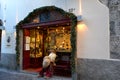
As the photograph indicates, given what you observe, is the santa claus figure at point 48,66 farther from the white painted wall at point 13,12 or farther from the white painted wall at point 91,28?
the white painted wall at point 13,12

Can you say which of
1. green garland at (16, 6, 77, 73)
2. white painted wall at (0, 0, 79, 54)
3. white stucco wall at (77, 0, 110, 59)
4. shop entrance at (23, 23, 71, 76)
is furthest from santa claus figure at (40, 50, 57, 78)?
white painted wall at (0, 0, 79, 54)

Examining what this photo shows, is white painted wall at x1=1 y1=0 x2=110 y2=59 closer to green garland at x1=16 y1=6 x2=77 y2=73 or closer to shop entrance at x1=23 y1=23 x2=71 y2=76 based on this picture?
green garland at x1=16 y1=6 x2=77 y2=73

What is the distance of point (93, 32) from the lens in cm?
1082

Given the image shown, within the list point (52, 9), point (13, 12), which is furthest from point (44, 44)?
point (52, 9)

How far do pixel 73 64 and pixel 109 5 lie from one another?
3.18m

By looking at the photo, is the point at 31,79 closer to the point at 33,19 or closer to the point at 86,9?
the point at 33,19

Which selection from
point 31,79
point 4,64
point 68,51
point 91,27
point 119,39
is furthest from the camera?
point 4,64

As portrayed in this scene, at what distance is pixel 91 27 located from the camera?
35.8 ft

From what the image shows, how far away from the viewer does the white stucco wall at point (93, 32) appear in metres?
10.3

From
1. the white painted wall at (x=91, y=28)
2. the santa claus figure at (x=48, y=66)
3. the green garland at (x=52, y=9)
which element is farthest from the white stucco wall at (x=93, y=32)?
the santa claus figure at (x=48, y=66)

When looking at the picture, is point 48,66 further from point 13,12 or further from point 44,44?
point 13,12

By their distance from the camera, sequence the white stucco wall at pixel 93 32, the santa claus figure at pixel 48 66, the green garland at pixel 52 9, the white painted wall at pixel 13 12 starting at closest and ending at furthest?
the white stucco wall at pixel 93 32, the green garland at pixel 52 9, the santa claus figure at pixel 48 66, the white painted wall at pixel 13 12

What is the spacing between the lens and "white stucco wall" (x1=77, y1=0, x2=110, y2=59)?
10.3 m

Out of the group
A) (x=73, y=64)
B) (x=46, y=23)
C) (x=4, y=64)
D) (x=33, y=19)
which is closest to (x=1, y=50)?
(x=4, y=64)
